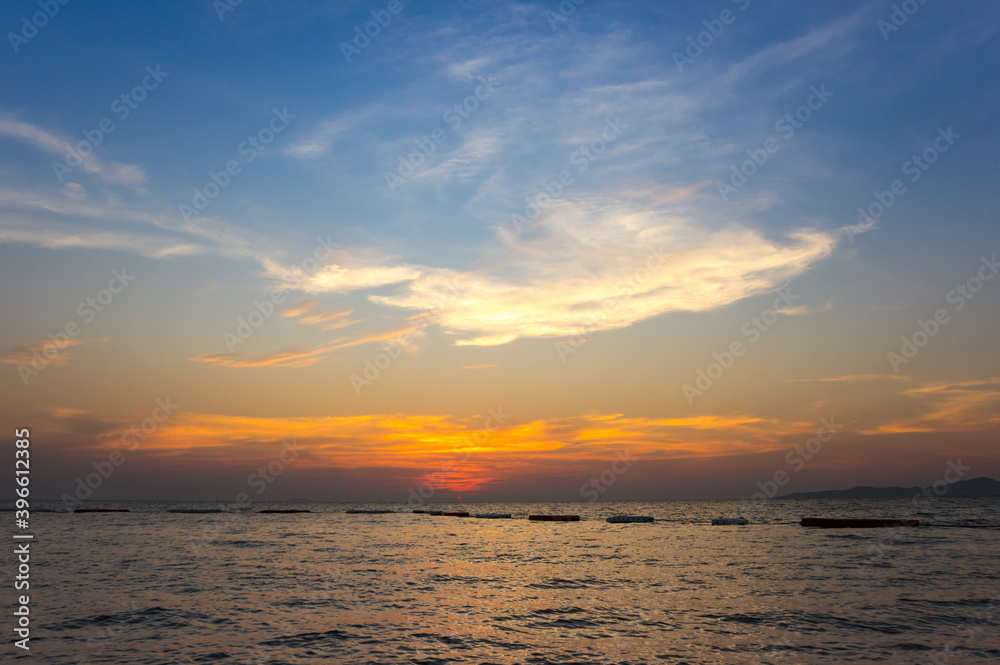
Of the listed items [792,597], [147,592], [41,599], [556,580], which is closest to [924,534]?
[792,597]

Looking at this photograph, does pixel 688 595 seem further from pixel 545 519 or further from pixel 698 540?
pixel 545 519

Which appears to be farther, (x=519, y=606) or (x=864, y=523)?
(x=864, y=523)

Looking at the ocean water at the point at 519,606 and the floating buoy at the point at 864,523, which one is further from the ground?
the ocean water at the point at 519,606

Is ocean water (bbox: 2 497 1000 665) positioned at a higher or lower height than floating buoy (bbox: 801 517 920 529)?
higher

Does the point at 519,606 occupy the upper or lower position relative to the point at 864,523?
upper

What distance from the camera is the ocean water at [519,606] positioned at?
20938 millimetres

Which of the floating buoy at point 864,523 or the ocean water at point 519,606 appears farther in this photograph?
the floating buoy at point 864,523

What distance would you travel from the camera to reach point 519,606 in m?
29.4

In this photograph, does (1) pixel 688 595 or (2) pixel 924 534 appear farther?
(2) pixel 924 534

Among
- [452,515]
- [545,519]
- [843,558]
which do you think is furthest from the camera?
[452,515]

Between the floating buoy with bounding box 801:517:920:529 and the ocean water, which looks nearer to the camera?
the ocean water

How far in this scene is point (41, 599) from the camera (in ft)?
98.7

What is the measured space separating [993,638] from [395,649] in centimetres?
2288

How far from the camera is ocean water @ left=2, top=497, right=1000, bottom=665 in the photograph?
20.9 metres
